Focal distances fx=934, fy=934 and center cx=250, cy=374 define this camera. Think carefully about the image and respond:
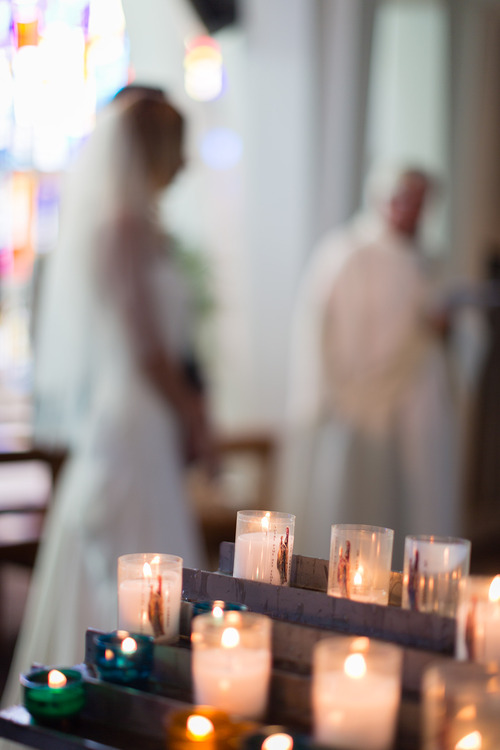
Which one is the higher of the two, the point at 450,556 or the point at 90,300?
the point at 90,300

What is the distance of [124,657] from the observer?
2.53 ft

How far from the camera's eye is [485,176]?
20.9 ft

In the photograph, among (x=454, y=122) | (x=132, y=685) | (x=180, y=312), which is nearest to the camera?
(x=132, y=685)

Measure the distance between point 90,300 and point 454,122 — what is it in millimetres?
4523

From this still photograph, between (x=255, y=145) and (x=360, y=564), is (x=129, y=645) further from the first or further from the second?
(x=255, y=145)

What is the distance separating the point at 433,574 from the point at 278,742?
25cm

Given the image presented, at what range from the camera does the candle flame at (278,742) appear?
63 cm

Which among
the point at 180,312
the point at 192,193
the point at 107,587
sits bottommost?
the point at 107,587

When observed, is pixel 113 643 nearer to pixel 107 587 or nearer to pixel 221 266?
pixel 107 587

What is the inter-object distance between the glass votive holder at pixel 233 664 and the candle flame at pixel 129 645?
3.2 inches

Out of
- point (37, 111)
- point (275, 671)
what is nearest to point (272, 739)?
point (275, 671)

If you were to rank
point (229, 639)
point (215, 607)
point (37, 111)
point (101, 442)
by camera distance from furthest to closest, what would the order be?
point (37, 111) → point (101, 442) → point (215, 607) → point (229, 639)

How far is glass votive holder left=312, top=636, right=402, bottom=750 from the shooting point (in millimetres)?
625

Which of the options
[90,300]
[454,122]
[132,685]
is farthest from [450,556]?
[454,122]
